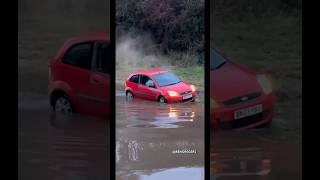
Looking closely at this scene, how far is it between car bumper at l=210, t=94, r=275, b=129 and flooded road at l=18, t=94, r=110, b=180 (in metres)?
1.23

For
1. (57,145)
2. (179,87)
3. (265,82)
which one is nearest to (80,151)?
(57,145)

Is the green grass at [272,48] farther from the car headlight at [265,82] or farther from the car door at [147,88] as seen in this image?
the car door at [147,88]

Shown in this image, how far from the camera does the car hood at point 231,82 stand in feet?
20.9

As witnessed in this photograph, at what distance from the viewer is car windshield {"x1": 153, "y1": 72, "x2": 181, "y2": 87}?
21.6 ft

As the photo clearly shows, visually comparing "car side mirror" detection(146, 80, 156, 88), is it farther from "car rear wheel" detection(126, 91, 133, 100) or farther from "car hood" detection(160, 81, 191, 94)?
"car rear wheel" detection(126, 91, 133, 100)

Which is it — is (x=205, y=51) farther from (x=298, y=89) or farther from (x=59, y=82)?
(x=59, y=82)

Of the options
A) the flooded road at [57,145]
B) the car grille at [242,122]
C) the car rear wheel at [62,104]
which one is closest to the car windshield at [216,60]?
the car grille at [242,122]

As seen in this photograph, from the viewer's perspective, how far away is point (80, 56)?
6.45m

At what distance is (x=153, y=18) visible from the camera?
657cm

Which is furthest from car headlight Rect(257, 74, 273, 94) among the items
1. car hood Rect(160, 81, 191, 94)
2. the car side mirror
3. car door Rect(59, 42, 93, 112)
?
car door Rect(59, 42, 93, 112)

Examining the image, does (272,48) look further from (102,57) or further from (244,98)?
(102,57)

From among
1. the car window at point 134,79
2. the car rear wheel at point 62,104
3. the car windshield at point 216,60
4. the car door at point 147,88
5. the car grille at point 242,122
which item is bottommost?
the car grille at point 242,122

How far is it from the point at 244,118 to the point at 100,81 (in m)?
1.66

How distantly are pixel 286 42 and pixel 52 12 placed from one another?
2.61m
